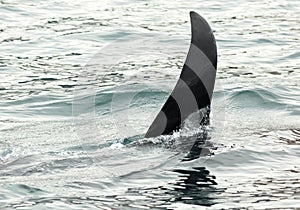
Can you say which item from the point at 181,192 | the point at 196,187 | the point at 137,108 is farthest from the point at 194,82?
the point at 137,108

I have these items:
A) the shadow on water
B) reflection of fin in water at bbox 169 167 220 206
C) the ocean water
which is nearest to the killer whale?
the ocean water

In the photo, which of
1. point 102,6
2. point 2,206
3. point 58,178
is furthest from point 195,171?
point 102,6

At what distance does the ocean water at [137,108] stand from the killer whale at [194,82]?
0.22m

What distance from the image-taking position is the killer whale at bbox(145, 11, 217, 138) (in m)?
8.65

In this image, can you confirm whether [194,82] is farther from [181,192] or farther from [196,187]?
[181,192]

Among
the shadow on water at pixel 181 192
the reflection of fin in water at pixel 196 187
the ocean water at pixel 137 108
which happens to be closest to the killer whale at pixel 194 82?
the ocean water at pixel 137 108

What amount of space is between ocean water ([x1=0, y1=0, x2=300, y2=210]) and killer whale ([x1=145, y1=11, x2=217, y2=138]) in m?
0.22

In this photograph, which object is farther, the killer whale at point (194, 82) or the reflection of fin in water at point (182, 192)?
the killer whale at point (194, 82)

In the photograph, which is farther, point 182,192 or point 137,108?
point 137,108

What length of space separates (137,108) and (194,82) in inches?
122

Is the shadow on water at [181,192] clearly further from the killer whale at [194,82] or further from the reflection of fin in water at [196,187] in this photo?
the killer whale at [194,82]

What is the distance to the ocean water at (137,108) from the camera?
8008mm

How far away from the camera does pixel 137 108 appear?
11.8m

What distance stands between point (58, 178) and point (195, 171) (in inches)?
51.6
